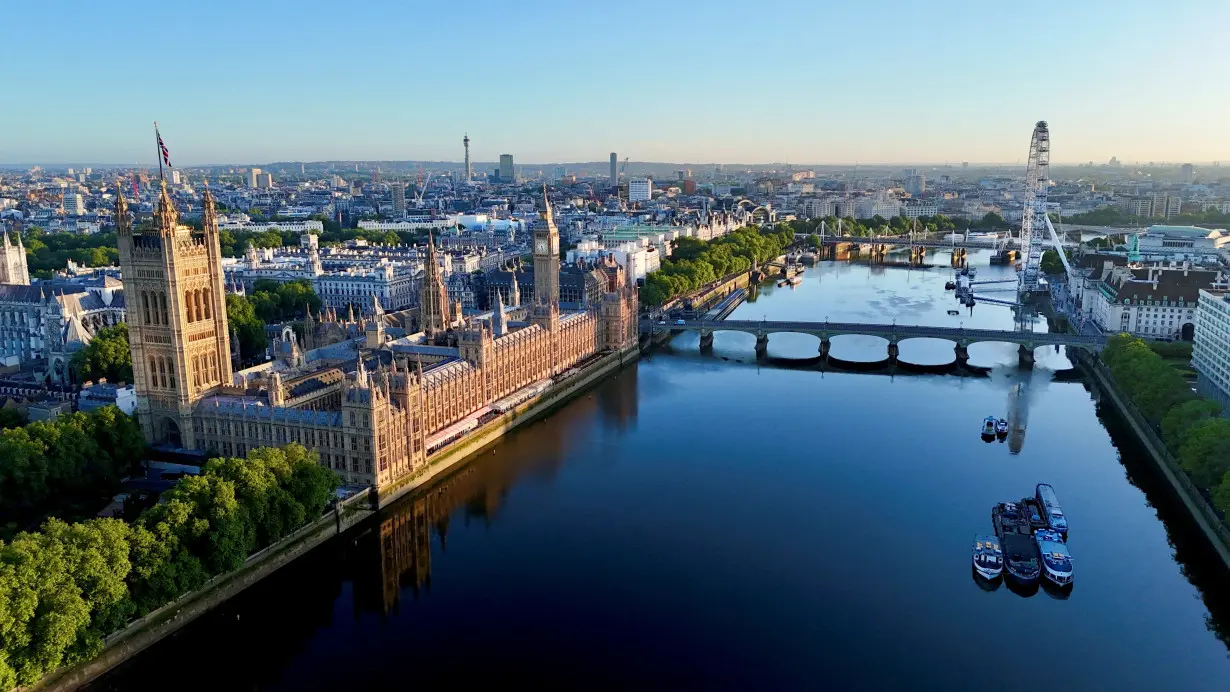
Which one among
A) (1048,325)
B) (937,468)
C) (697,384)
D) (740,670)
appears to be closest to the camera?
(740,670)

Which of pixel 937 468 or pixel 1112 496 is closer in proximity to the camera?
pixel 1112 496

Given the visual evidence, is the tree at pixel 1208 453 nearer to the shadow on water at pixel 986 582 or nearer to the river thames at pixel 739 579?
the river thames at pixel 739 579

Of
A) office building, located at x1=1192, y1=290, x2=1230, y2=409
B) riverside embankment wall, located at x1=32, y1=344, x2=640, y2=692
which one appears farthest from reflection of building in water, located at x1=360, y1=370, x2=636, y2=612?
office building, located at x1=1192, y1=290, x2=1230, y2=409

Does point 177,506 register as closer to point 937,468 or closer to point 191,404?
point 191,404

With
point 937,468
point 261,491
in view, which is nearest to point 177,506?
point 261,491

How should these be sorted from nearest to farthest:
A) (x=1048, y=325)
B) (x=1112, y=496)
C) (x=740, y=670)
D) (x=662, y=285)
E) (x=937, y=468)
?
(x=740, y=670) < (x=1112, y=496) < (x=937, y=468) < (x=1048, y=325) < (x=662, y=285)
